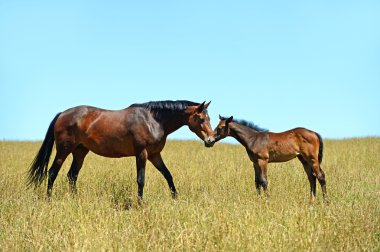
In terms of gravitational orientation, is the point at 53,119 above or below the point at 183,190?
above

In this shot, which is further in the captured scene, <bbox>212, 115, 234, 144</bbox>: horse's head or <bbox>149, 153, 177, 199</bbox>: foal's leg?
<bbox>212, 115, 234, 144</bbox>: horse's head

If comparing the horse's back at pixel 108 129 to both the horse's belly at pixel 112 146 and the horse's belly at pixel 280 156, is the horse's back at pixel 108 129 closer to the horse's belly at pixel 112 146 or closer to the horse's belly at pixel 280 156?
the horse's belly at pixel 112 146

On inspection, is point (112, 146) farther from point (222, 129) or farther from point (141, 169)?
point (222, 129)

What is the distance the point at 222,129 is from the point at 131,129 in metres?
2.39

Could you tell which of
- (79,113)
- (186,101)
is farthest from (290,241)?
(79,113)

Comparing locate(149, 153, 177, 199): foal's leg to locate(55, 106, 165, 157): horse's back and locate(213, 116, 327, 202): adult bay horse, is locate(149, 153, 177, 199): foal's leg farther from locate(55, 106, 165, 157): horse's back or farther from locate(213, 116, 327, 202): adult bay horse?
locate(213, 116, 327, 202): adult bay horse

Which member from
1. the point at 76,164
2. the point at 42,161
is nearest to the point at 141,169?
the point at 76,164

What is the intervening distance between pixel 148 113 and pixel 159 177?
3.11m

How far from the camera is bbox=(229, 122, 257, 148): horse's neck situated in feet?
32.0

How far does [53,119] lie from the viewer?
380 inches

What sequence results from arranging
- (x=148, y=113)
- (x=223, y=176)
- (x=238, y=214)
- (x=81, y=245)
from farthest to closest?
(x=223, y=176), (x=148, y=113), (x=238, y=214), (x=81, y=245)

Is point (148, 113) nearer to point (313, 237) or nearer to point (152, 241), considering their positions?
point (152, 241)

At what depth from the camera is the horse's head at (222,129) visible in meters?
9.92

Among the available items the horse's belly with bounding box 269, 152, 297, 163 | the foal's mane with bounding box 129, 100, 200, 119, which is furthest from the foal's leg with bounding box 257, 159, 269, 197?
the foal's mane with bounding box 129, 100, 200, 119
